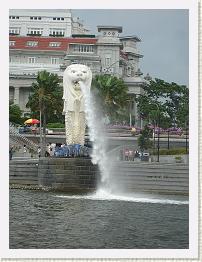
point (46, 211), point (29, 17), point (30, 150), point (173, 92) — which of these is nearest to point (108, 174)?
point (46, 211)

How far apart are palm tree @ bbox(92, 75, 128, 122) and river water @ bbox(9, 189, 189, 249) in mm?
29003

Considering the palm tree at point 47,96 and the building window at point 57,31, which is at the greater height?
the building window at point 57,31

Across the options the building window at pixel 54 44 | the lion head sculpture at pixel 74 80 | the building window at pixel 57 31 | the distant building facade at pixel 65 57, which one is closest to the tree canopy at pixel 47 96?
the distant building facade at pixel 65 57

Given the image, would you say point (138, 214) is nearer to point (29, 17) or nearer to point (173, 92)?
point (173, 92)

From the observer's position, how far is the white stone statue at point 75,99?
2225cm

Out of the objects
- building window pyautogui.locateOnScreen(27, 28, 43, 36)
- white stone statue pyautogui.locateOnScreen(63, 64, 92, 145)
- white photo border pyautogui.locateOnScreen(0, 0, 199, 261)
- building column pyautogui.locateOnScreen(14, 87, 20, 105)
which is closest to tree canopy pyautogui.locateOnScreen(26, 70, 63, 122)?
building column pyautogui.locateOnScreen(14, 87, 20, 105)

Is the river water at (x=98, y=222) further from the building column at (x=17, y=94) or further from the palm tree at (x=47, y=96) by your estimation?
the building column at (x=17, y=94)

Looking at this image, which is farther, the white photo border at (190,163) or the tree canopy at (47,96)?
the tree canopy at (47,96)

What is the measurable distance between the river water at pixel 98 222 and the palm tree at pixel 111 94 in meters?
29.0

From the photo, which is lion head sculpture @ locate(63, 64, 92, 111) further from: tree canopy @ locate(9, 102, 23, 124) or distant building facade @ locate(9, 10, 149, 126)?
distant building facade @ locate(9, 10, 149, 126)

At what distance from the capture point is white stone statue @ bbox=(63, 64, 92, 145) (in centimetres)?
2225

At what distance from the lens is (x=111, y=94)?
167 ft

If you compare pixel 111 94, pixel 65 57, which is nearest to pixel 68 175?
pixel 111 94

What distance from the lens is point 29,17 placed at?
81.8 m
